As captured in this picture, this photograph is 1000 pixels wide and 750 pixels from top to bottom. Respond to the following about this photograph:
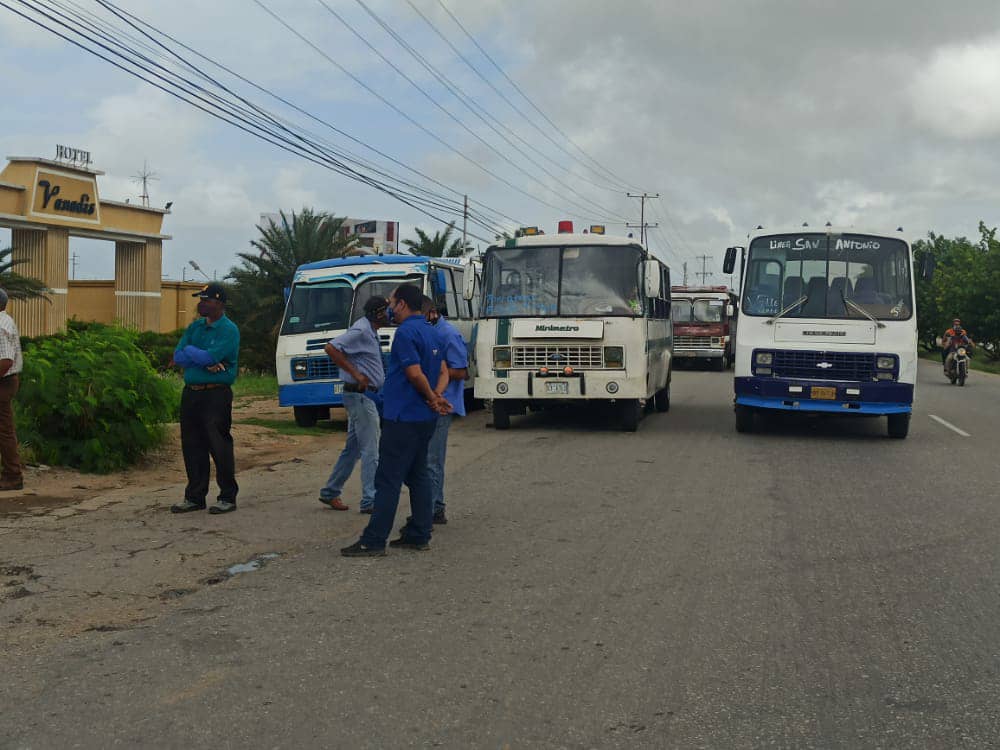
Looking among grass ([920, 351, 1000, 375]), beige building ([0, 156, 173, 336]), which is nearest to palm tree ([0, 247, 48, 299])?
beige building ([0, 156, 173, 336])

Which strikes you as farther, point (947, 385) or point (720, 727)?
point (947, 385)

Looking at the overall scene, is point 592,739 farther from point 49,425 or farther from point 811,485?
point 49,425

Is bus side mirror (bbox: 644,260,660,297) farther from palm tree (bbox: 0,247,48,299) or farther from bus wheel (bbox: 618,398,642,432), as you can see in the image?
palm tree (bbox: 0,247,48,299)

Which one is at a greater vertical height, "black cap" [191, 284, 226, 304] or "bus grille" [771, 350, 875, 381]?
"black cap" [191, 284, 226, 304]

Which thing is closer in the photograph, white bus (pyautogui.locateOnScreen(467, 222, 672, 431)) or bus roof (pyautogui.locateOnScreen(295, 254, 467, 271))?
white bus (pyautogui.locateOnScreen(467, 222, 672, 431))

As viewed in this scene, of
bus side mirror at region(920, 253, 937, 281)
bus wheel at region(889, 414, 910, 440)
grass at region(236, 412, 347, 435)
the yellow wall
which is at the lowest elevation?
grass at region(236, 412, 347, 435)

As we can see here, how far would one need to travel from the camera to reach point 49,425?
440 inches

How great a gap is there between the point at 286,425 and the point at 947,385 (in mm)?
21135

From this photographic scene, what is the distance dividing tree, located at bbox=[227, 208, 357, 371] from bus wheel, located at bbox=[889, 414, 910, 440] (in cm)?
1712

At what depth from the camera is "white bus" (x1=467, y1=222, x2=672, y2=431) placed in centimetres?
1507

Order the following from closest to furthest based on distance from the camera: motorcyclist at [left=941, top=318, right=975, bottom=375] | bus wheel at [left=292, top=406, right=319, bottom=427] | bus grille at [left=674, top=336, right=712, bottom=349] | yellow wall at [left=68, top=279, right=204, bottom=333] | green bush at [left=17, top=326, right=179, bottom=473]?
green bush at [left=17, top=326, right=179, bottom=473], bus wheel at [left=292, top=406, right=319, bottom=427], motorcyclist at [left=941, top=318, right=975, bottom=375], bus grille at [left=674, top=336, right=712, bottom=349], yellow wall at [left=68, top=279, right=204, bottom=333]

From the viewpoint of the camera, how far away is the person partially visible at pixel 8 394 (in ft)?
31.2

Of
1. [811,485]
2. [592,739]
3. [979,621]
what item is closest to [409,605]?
[592,739]

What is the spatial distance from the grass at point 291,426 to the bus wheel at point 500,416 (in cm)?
236
